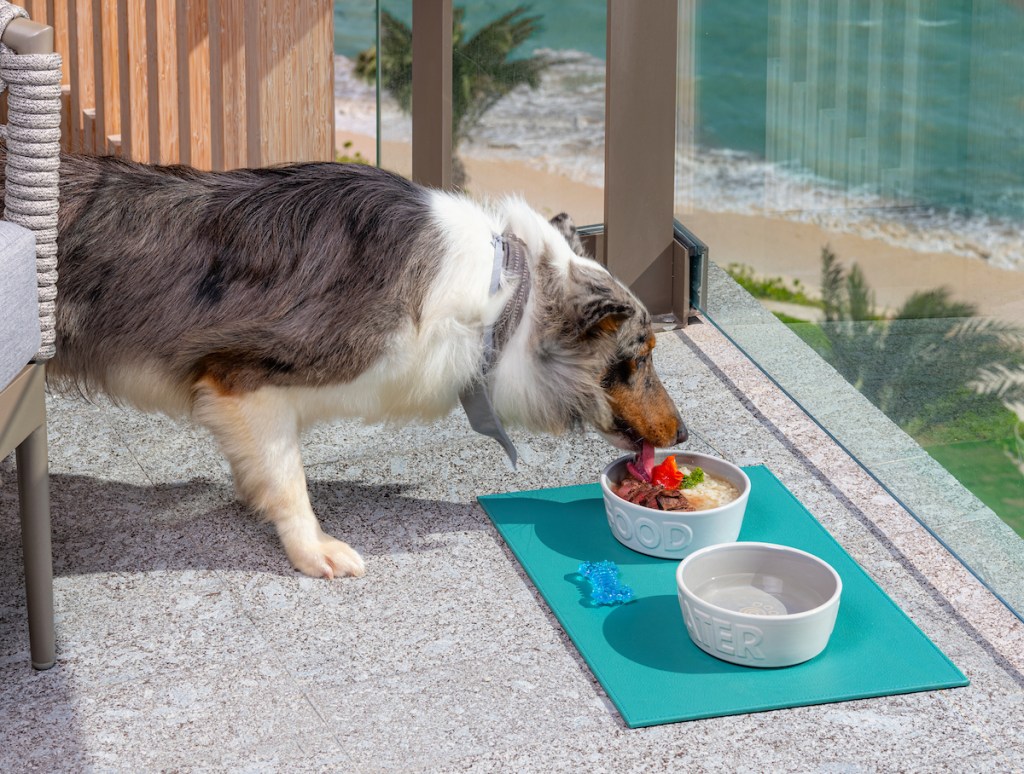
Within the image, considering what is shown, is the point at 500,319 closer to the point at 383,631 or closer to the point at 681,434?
the point at 681,434

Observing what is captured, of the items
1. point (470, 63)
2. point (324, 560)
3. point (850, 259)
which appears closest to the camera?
point (324, 560)

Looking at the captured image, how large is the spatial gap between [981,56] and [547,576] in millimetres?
1511

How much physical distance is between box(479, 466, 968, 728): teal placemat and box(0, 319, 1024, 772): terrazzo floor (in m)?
0.04

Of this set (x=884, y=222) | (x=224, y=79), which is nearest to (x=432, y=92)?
(x=224, y=79)

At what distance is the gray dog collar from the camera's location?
2.89 meters

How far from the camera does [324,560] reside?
3.00 metres

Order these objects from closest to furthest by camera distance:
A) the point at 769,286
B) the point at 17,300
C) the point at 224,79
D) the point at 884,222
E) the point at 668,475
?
the point at 17,300
the point at 668,475
the point at 884,222
the point at 224,79
the point at 769,286

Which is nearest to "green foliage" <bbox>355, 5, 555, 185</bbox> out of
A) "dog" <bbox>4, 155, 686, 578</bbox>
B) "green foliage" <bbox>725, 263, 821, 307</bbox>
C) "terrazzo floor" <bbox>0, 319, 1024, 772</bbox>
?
"green foliage" <bbox>725, 263, 821, 307</bbox>

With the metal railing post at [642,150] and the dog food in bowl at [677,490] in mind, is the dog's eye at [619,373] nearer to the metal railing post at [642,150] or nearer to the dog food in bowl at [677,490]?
the dog food in bowl at [677,490]

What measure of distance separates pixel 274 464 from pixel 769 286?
1789mm

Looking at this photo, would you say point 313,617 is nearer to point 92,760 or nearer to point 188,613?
point 188,613

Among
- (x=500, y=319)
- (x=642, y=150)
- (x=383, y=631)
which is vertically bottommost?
(x=383, y=631)

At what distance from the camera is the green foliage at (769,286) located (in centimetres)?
391

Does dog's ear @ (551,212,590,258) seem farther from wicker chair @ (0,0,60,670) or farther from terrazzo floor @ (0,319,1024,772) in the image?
wicker chair @ (0,0,60,670)
